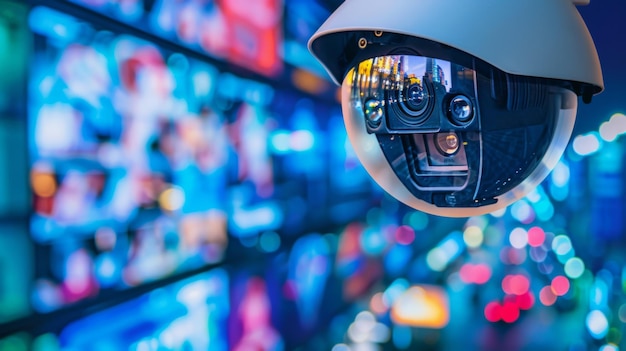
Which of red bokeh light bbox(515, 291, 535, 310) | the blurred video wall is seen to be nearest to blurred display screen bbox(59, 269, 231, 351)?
→ the blurred video wall

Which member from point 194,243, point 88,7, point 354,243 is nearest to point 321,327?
point 354,243

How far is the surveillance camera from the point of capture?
2.33ft

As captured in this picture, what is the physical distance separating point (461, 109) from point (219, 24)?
6.00ft

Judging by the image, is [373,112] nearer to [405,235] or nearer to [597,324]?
[597,324]

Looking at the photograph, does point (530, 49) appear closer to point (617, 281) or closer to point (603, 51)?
point (603, 51)

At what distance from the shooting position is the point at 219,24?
2453 millimetres

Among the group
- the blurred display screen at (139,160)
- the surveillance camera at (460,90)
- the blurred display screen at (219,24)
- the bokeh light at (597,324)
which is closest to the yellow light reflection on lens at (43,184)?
the blurred display screen at (139,160)

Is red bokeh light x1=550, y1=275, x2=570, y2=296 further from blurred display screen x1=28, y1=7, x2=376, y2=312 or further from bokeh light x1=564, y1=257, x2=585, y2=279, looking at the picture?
blurred display screen x1=28, y1=7, x2=376, y2=312

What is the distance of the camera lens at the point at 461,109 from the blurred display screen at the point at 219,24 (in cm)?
134

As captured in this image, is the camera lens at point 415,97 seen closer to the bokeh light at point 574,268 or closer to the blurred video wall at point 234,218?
the blurred video wall at point 234,218

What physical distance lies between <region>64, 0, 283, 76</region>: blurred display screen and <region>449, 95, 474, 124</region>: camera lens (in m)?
1.34

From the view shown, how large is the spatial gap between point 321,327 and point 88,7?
6.81 ft

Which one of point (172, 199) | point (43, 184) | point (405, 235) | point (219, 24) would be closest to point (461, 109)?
point (43, 184)

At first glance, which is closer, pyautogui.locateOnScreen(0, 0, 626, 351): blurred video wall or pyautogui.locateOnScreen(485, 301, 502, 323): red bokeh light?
pyautogui.locateOnScreen(0, 0, 626, 351): blurred video wall
